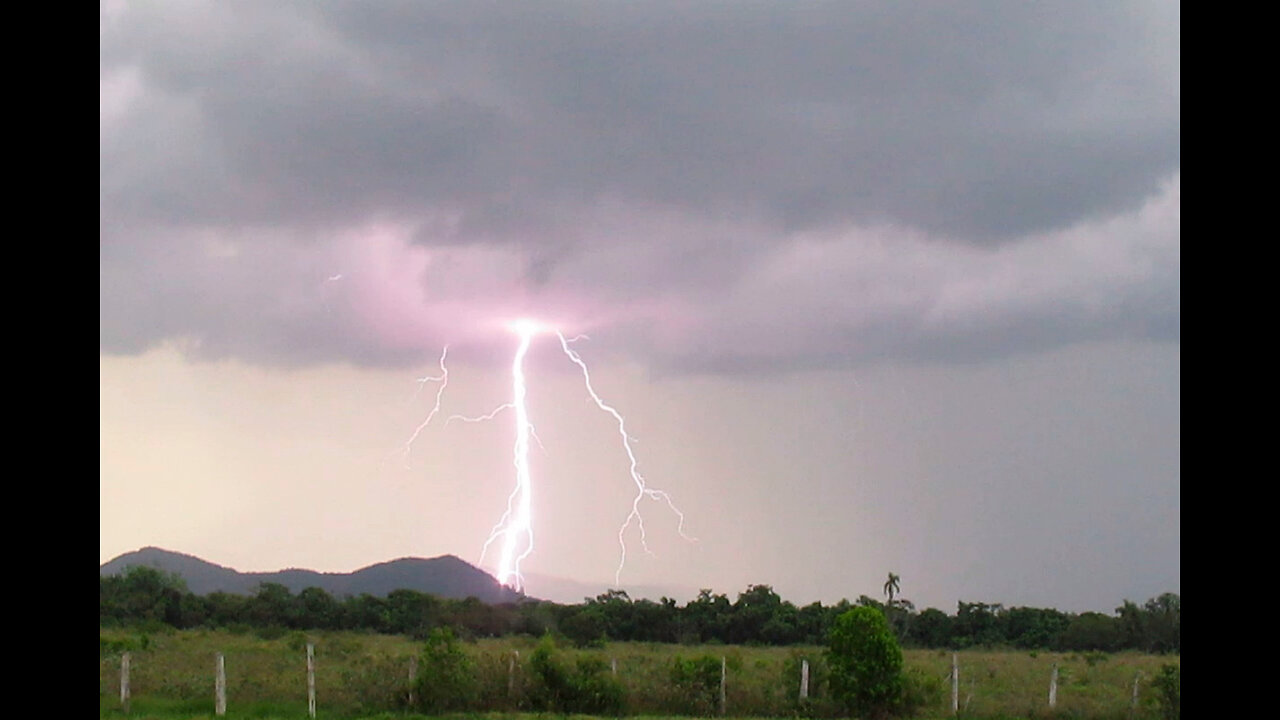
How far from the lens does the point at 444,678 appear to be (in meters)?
16.2

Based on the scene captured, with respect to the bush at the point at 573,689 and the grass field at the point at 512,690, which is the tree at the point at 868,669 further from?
the bush at the point at 573,689

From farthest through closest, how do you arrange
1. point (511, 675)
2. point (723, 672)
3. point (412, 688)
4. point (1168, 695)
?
1. point (723, 672)
2. point (511, 675)
3. point (1168, 695)
4. point (412, 688)

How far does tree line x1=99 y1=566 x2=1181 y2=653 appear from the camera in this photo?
3228cm

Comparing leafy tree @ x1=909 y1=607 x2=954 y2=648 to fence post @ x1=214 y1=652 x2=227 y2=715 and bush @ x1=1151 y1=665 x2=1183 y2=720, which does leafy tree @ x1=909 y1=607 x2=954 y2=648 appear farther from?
fence post @ x1=214 y1=652 x2=227 y2=715

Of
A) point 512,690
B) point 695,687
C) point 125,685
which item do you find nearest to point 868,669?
point 695,687

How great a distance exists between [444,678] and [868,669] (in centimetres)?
636

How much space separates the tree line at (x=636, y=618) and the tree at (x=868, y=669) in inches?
574

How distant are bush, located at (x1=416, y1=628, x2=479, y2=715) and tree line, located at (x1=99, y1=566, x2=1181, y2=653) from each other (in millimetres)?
14271

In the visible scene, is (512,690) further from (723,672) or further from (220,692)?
(220,692)

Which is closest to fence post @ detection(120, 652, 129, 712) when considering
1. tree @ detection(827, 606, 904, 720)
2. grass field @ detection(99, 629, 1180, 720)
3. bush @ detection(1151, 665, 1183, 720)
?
grass field @ detection(99, 629, 1180, 720)

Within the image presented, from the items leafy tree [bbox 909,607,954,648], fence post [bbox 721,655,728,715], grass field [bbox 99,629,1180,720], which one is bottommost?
leafy tree [bbox 909,607,954,648]
